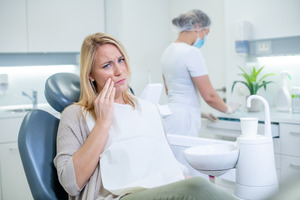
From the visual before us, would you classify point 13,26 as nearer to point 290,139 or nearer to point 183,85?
point 183,85

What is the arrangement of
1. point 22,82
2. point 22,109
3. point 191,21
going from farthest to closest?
point 22,82, point 22,109, point 191,21

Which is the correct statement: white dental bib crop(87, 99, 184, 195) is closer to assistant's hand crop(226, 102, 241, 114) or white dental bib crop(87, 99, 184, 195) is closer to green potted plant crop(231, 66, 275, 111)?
assistant's hand crop(226, 102, 241, 114)

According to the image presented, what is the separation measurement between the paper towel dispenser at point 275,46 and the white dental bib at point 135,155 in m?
1.58

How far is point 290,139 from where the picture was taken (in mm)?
2234

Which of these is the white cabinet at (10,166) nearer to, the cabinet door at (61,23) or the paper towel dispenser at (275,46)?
the cabinet door at (61,23)

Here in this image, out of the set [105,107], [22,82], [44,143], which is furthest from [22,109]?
[105,107]

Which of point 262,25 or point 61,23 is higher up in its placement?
point 61,23

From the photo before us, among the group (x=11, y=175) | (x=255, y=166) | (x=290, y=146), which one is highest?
(x=255, y=166)

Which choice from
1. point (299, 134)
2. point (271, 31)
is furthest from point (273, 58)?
point (299, 134)

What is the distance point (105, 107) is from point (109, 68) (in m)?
0.20

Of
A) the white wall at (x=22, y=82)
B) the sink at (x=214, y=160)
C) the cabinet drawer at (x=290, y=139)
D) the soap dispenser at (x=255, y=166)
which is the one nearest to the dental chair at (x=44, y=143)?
the sink at (x=214, y=160)

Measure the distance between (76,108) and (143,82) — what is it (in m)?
2.29

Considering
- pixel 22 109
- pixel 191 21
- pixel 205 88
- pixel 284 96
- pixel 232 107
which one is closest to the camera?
pixel 205 88

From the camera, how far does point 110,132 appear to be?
1.33 m
